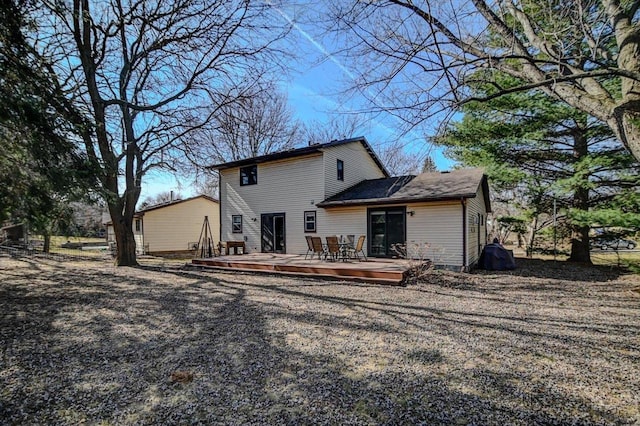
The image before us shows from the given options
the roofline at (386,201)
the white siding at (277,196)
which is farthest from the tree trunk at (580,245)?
the white siding at (277,196)

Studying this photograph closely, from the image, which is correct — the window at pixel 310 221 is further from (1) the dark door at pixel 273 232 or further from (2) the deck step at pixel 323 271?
(2) the deck step at pixel 323 271

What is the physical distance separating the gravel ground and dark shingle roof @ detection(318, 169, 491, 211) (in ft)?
15.1

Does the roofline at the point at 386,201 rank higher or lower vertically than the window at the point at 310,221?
higher

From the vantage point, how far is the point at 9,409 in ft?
9.01

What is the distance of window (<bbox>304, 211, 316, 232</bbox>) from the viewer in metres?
14.2

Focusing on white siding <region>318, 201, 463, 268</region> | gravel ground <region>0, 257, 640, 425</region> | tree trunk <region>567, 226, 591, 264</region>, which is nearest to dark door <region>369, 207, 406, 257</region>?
white siding <region>318, 201, 463, 268</region>

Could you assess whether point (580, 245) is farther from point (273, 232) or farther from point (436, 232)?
point (273, 232)

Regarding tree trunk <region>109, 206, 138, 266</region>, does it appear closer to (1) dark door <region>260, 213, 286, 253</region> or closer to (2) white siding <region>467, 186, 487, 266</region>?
(1) dark door <region>260, 213, 286, 253</region>

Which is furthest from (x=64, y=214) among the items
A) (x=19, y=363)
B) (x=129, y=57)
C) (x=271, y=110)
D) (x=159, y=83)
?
(x=271, y=110)

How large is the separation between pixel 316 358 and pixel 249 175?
530 inches

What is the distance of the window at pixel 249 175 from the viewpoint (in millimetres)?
16156

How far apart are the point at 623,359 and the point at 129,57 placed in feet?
50.0

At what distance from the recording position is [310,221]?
47.1ft

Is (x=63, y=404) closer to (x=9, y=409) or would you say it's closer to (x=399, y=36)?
(x=9, y=409)
